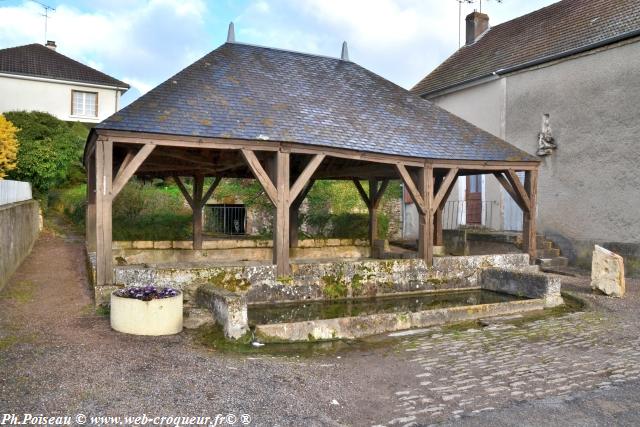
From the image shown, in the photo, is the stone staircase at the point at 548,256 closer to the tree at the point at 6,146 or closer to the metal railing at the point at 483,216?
the metal railing at the point at 483,216

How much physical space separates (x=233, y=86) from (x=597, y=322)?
6.53 m

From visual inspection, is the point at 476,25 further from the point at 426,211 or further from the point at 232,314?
the point at 232,314

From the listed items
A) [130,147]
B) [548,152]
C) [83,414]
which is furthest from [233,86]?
[548,152]

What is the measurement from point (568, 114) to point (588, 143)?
35.9 inches

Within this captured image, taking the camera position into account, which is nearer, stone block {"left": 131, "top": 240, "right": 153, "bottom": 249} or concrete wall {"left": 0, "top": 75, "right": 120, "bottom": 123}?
stone block {"left": 131, "top": 240, "right": 153, "bottom": 249}

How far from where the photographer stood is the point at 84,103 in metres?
22.9

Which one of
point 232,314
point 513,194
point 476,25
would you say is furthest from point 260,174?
point 476,25

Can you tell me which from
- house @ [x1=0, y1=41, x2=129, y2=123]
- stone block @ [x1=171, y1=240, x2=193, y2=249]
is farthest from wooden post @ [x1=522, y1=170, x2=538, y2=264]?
house @ [x1=0, y1=41, x2=129, y2=123]

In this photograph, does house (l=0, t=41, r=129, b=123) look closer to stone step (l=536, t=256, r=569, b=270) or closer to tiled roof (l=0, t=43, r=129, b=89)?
tiled roof (l=0, t=43, r=129, b=89)

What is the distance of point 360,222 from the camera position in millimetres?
14320

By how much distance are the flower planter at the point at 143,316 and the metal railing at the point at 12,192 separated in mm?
4024

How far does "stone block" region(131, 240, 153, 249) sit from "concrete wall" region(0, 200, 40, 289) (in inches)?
75.6

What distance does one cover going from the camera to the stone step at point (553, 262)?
11.8 m

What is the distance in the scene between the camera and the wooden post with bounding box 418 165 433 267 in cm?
933
